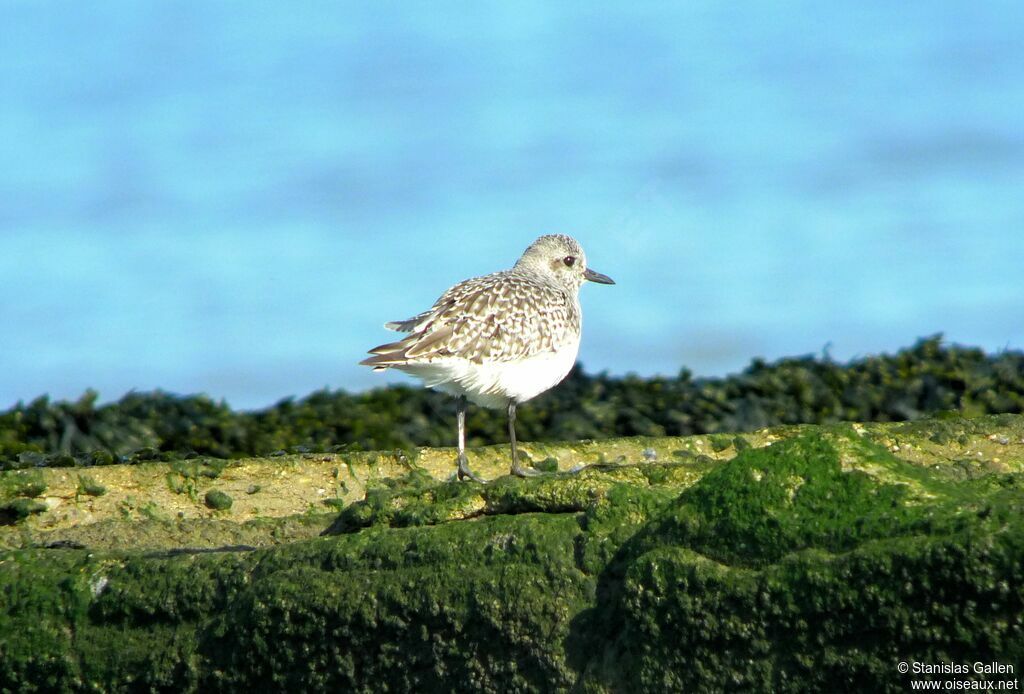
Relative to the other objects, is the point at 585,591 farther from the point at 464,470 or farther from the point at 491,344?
the point at 491,344

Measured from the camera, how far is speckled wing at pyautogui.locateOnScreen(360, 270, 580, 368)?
7.41 m

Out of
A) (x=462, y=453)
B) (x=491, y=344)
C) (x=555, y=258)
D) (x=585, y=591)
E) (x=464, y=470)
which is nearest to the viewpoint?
(x=585, y=591)

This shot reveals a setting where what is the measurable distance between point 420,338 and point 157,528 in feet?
6.75

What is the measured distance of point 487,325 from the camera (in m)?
7.69

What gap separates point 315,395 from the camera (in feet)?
36.3

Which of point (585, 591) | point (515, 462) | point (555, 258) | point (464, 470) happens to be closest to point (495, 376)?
point (515, 462)

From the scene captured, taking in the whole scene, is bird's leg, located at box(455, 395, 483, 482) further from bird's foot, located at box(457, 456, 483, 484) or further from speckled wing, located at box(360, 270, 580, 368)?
speckled wing, located at box(360, 270, 580, 368)

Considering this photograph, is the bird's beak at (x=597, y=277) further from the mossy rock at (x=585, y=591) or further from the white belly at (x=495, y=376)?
the mossy rock at (x=585, y=591)

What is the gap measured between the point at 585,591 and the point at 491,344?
3424 mm

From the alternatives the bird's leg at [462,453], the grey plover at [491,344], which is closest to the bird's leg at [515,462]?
the grey plover at [491,344]

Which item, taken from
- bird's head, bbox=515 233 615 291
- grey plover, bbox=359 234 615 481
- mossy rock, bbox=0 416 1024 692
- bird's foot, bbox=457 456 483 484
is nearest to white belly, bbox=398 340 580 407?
grey plover, bbox=359 234 615 481

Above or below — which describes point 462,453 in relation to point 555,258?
below

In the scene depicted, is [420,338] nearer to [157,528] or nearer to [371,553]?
[157,528]

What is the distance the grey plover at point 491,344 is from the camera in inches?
292
